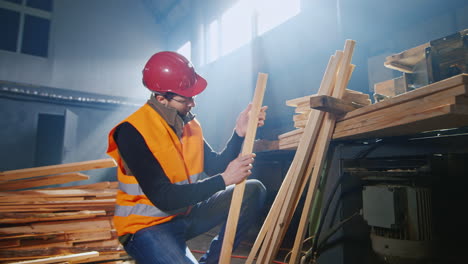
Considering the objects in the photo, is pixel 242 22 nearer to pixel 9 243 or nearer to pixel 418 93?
pixel 9 243

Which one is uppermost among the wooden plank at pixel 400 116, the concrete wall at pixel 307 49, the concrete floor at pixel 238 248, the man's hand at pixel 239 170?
the concrete wall at pixel 307 49

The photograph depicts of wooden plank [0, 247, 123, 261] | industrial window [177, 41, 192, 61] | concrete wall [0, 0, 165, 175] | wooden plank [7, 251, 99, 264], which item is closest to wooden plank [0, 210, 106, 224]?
wooden plank [0, 247, 123, 261]

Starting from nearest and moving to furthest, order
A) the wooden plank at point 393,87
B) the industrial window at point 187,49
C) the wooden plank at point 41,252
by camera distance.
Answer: the wooden plank at point 393,87 < the wooden plank at point 41,252 < the industrial window at point 187,49

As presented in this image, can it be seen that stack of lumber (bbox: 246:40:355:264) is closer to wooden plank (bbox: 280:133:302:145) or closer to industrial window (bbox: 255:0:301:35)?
wooden plank (bbox: 280:133:302:145)

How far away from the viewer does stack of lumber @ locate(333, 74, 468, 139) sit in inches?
41.1

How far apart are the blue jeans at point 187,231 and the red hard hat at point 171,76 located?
712 millimetres

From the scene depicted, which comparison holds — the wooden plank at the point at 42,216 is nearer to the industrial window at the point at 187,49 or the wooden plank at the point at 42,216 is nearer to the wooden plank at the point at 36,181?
the wooden plank at the point at 36,181

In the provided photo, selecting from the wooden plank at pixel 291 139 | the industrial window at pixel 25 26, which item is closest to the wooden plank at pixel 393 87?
the wooden plank at pixel 291 139

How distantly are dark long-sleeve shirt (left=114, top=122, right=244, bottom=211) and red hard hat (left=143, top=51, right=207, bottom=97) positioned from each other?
0.38m

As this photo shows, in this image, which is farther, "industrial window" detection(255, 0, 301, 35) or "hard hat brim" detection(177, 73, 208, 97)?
"industrial window" detection(255, 0, 301, 35)

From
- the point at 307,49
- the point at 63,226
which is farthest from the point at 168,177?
the point at 307,49

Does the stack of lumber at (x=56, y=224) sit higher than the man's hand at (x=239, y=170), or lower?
lower

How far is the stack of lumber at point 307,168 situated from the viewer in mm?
1577

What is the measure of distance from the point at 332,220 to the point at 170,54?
1410 mm
